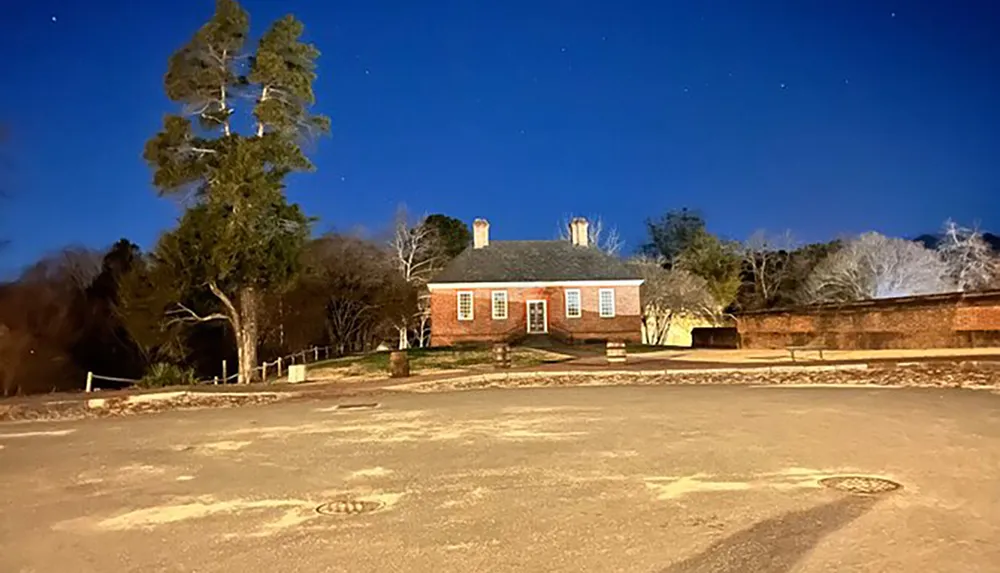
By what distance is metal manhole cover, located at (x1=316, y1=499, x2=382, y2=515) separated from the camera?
6133 millimetres

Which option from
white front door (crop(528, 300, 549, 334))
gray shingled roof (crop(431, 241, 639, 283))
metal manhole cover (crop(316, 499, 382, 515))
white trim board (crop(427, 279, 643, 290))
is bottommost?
metal manhole cover (crop(316, 499, 382, 515))

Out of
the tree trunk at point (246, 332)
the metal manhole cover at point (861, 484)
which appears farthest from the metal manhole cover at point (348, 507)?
the tree trunk at point (246, 332)

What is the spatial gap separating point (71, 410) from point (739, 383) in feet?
49.2

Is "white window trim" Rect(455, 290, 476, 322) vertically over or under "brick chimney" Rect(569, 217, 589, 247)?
under

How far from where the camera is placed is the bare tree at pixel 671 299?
166 feet

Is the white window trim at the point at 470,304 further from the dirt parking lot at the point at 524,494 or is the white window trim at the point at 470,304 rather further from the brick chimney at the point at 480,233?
the dirt parking lot at the point at 524,494

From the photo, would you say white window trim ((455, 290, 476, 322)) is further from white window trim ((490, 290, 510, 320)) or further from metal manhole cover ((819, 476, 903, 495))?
metal manhole cover ((819, 476, 903, 495))

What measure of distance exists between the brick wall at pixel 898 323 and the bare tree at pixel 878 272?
1669cm

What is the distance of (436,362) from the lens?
29031 millimetres

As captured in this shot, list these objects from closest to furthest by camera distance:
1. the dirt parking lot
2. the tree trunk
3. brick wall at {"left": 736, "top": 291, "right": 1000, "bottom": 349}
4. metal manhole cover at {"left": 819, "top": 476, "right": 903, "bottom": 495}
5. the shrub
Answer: the dirt parking lot
metal manhole cover at {"left": 819, "top": 476, "right": 903, "bottom": 495}
brick wall at {"left": 736, "top": 291, "right": 1000, "bottom": 349}
the shrub
the tree trunk

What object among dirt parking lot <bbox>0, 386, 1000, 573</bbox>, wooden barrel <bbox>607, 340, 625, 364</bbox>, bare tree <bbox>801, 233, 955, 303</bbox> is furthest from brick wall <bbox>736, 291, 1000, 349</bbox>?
bare tree <bbox>801, 233, 955, 303</bbox>

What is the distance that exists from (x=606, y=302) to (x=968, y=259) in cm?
2038

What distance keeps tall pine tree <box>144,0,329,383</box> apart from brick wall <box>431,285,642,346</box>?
14.6 metres

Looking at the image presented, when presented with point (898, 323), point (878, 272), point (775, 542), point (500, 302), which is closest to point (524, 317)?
point (500, 302)
